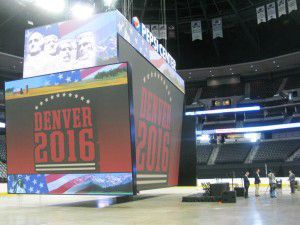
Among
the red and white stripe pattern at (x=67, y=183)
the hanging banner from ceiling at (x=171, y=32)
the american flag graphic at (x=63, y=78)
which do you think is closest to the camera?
the american flag graphic at (x=63, y=78)

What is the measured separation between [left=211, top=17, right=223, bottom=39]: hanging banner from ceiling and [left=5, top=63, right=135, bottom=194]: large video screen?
28.0 m

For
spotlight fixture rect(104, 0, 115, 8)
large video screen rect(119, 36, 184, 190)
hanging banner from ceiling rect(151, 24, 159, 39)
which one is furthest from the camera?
hanging banner from ceiling rect(151, 24, 159, 39)

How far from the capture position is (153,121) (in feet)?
61.2

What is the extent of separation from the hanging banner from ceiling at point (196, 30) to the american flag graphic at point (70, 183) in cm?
2826

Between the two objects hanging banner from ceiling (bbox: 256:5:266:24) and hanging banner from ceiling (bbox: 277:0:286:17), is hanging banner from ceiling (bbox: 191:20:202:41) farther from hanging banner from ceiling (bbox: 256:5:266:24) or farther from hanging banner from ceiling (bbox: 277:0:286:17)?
hanging banner from ceiling (bbox: 277:0:286:17)

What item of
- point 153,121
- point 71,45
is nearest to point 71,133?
point 71,45

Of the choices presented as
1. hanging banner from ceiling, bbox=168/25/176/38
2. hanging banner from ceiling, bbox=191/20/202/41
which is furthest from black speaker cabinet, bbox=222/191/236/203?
hanging banner from ceiling, bbox=168/25/176/38

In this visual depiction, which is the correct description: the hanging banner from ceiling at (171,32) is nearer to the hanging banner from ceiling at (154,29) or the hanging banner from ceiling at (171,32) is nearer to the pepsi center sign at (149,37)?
the hanging banner from ceiling at (154,29)

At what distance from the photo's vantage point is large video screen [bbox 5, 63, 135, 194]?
15.1m

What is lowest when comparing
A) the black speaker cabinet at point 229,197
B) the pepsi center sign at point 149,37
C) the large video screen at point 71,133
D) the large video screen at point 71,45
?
the black speaker cabinet at point 229,197

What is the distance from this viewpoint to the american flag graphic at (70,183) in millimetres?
15086

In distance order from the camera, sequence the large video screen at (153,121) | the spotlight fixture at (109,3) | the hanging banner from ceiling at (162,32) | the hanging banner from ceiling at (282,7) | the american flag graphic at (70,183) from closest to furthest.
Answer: the american flag graphic at (70,183) → the large video screen at (153,121) → the spotlight fixture at (109,3) → the hanging banner from ceiling at (282,7) → the hanging banner from ceiling at (162,32)

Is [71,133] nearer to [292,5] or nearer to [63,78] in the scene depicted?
[63,78]

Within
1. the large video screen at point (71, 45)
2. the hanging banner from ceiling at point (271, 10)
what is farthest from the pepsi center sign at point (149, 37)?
the hanging banner from ceiling at point (271, 10)
